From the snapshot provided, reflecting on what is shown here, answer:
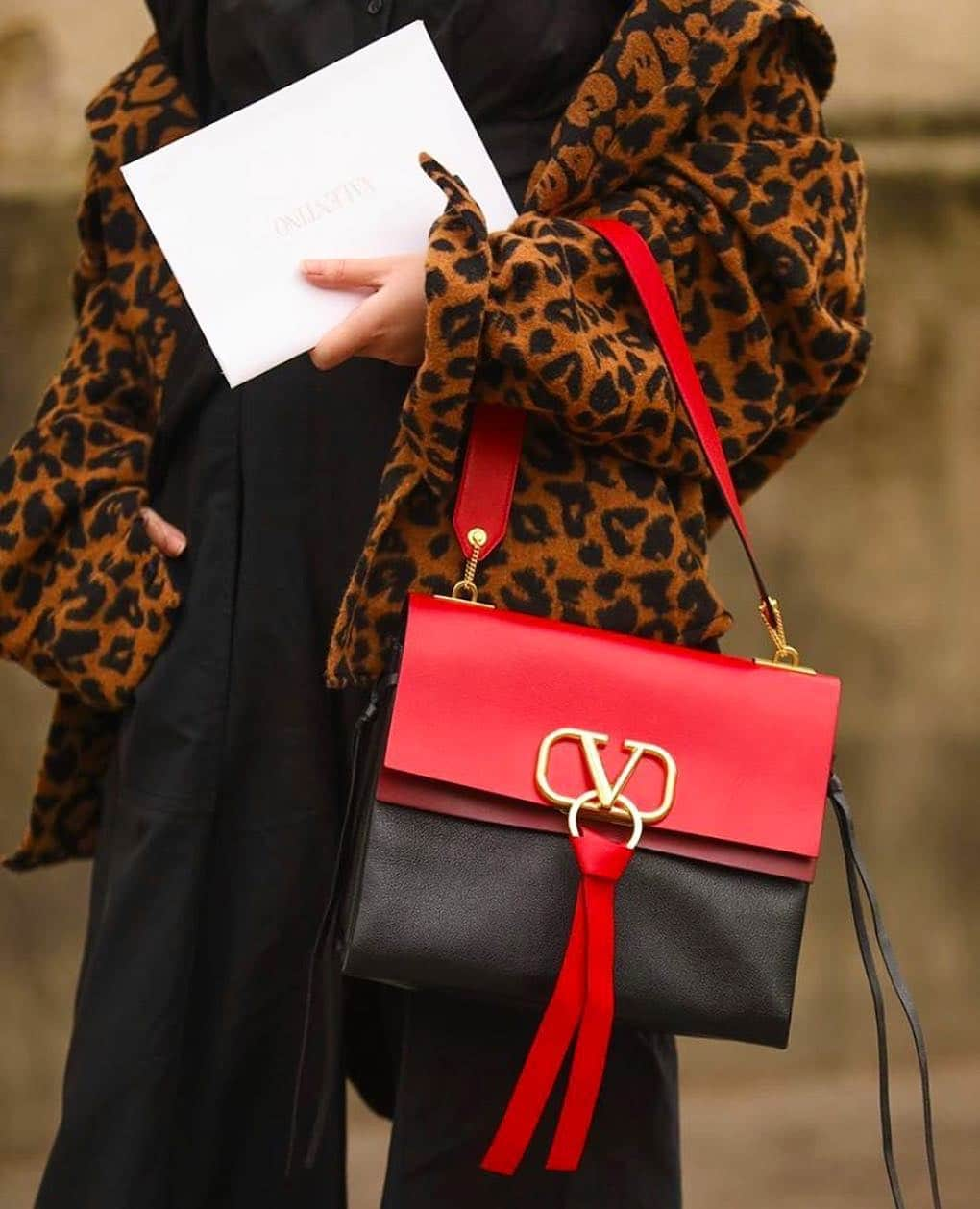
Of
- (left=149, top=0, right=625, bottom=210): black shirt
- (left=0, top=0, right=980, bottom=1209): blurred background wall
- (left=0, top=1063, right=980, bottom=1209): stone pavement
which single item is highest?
(left=149, top=0, right=625, bottom=210): black shirt

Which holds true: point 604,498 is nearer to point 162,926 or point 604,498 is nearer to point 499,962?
point 499,962

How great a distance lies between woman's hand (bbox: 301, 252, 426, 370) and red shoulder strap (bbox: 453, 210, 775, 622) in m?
0.06

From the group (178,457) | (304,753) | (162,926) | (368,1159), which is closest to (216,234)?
(178,457)

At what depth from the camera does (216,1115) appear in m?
1.15

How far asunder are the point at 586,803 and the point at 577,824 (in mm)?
13

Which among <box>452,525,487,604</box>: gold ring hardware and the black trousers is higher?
<box>452,525,487,604</box>: gold ring hardware

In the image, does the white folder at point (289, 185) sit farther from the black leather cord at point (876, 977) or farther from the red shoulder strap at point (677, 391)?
the black leather cord at point (876, 977)

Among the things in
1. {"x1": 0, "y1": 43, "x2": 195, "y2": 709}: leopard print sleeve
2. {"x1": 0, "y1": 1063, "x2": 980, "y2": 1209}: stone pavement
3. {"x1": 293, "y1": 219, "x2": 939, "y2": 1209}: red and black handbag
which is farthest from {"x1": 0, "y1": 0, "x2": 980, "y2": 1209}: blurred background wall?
{"x1": 293, "y1": 219, "x2": 939, "y2": 1209}: red and black handbag

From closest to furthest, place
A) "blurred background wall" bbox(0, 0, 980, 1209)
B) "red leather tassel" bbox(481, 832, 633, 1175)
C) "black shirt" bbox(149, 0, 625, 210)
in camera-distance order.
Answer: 1. "red leather tassel" bbox(481, 832, 633, 1175)
2. "black shirt" bbox(149, 0, 625, 210)
3. "blurred background wall" bbox(0, 0, 980, 1209)

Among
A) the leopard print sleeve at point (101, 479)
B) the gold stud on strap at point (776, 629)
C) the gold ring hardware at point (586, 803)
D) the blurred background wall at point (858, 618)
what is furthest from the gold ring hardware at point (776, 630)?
the blurred background wall at point (858, 618)

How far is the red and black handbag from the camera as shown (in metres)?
0.94

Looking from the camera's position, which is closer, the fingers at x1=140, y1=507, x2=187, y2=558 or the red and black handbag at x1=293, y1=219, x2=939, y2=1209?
the red and black handbag at x1=293, y1=219, x2=939, y2=1209

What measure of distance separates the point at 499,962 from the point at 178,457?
1.42 ft

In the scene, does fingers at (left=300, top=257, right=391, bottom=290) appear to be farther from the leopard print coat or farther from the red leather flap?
the red leather flap
